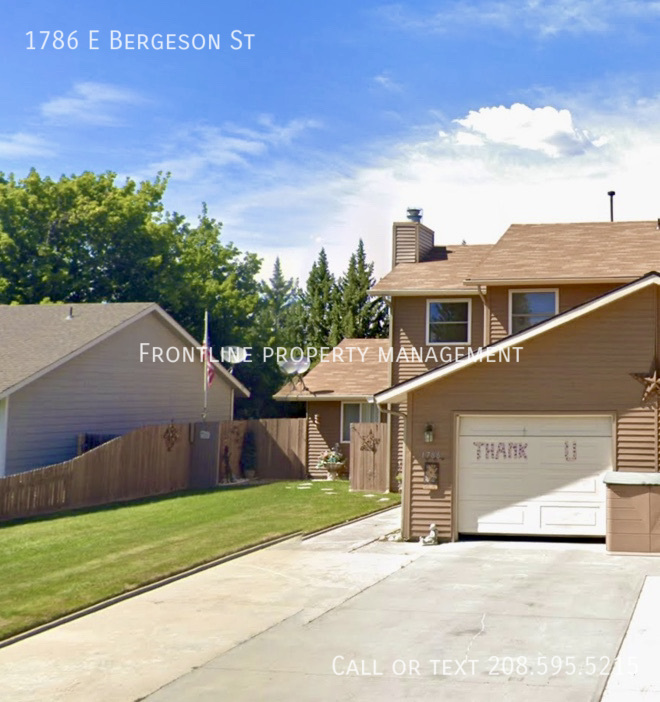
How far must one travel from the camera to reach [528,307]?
80.9 feet

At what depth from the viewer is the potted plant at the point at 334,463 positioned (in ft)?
103

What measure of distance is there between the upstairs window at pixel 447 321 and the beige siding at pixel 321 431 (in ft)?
20.0

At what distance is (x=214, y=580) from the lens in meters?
14.8

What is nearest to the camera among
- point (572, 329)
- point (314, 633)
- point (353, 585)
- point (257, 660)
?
point (257, 660)

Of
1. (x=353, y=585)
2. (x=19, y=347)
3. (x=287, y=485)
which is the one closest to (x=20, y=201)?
(x=19, y=347)

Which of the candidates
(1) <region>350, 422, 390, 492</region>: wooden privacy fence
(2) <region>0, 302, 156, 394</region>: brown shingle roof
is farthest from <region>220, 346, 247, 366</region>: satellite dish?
(1) <region>350, 422, 390, 492</region>: wooden privacy fence

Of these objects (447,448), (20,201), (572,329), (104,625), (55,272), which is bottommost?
(104,625)

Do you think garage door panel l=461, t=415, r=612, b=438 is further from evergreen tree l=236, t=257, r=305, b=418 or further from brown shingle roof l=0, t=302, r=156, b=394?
evergreen tree l=236, t=257, r=305, b=418

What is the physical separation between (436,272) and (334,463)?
7377 mm

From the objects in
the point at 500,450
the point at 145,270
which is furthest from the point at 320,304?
the point at 500,450

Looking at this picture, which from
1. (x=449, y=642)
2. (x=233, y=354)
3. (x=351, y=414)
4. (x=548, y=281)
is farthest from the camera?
(x=233, y=354)

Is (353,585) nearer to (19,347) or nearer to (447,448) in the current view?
(447,448)

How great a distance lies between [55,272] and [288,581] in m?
34.3

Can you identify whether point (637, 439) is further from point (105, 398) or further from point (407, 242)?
point (105, 398)
